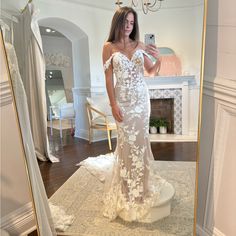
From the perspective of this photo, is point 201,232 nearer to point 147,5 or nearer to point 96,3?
point 147,5

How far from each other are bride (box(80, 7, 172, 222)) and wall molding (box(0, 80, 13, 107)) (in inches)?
25.6

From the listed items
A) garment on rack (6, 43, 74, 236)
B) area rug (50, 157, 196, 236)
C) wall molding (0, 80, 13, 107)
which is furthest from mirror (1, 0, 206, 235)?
wall molding (0, 80, 13, 107)

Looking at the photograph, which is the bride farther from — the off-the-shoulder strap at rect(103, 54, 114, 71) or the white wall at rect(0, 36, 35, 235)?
the white wall at rect(0, 36, 35, 235)

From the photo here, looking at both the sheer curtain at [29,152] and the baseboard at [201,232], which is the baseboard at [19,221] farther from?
the baseboard at [201,232]

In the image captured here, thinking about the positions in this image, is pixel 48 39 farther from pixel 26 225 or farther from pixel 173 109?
pixel 26 225

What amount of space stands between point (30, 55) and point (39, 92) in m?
0.24

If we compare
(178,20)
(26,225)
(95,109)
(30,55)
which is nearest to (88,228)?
(26,225)

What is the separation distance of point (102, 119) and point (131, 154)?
307mm

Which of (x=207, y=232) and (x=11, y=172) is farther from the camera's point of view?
(x=11, y=172)

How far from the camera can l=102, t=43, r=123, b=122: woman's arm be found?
4.59ft

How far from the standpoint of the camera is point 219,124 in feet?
3.93

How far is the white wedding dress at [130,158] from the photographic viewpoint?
1.41 meters

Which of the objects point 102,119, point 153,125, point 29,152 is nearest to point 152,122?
point 153,125

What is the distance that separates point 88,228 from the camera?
1656mm
